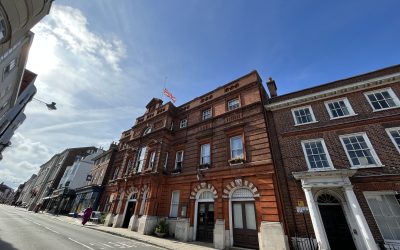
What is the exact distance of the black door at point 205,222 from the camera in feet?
44.4

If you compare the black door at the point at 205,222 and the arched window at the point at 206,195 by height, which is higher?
the arched window at the point at 206,195

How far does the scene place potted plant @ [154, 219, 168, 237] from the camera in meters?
14.3

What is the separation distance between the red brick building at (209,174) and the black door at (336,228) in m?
2.94

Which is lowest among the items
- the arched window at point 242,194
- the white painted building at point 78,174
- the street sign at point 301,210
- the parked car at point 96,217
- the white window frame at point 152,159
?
the parked car at point 96,217

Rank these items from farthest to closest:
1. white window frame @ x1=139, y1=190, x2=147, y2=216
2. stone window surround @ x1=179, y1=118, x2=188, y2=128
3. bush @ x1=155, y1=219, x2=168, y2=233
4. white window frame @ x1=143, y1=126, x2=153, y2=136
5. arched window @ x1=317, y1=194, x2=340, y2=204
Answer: white window frame @ x1=143, y1=126, x2=153, y2=136 < stone window surround @ x1=179, y1=118, x2=188, y2=128 < white window frame @ x1=139, y1=190, x2=147, y2=216 < bush @ x1=155, y1=219, x2=168, y2=233 < arched window @ x1=317, y1=194, x2=340, y2=204

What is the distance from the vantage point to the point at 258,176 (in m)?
12.6

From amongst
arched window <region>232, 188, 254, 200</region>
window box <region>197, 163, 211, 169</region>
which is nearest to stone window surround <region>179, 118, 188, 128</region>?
window box <region>197, 163, 211, 169</region>

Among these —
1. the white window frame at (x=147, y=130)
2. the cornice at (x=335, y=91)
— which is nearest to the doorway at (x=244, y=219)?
the cornice at (x=335, y=91)

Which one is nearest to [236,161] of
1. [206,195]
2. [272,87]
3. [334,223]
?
[206,195]

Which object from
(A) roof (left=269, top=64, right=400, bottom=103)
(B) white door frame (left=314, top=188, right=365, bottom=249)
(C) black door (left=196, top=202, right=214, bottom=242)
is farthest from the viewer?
(C) black door (left=196, top=202, right=214, bottom=242)

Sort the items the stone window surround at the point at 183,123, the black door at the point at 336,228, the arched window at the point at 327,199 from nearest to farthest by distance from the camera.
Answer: the black door at the point at 336,228 → the arched window at the point at 327,199 → the stone window surround at the point at 183,123

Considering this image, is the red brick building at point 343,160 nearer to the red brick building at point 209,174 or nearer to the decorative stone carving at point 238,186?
the red brick building at point 209,174

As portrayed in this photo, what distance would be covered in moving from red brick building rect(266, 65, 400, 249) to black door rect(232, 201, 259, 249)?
6.92 feet

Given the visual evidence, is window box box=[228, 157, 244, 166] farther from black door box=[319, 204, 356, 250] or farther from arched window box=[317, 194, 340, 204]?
black door box=[319, 204, 356, 250]
